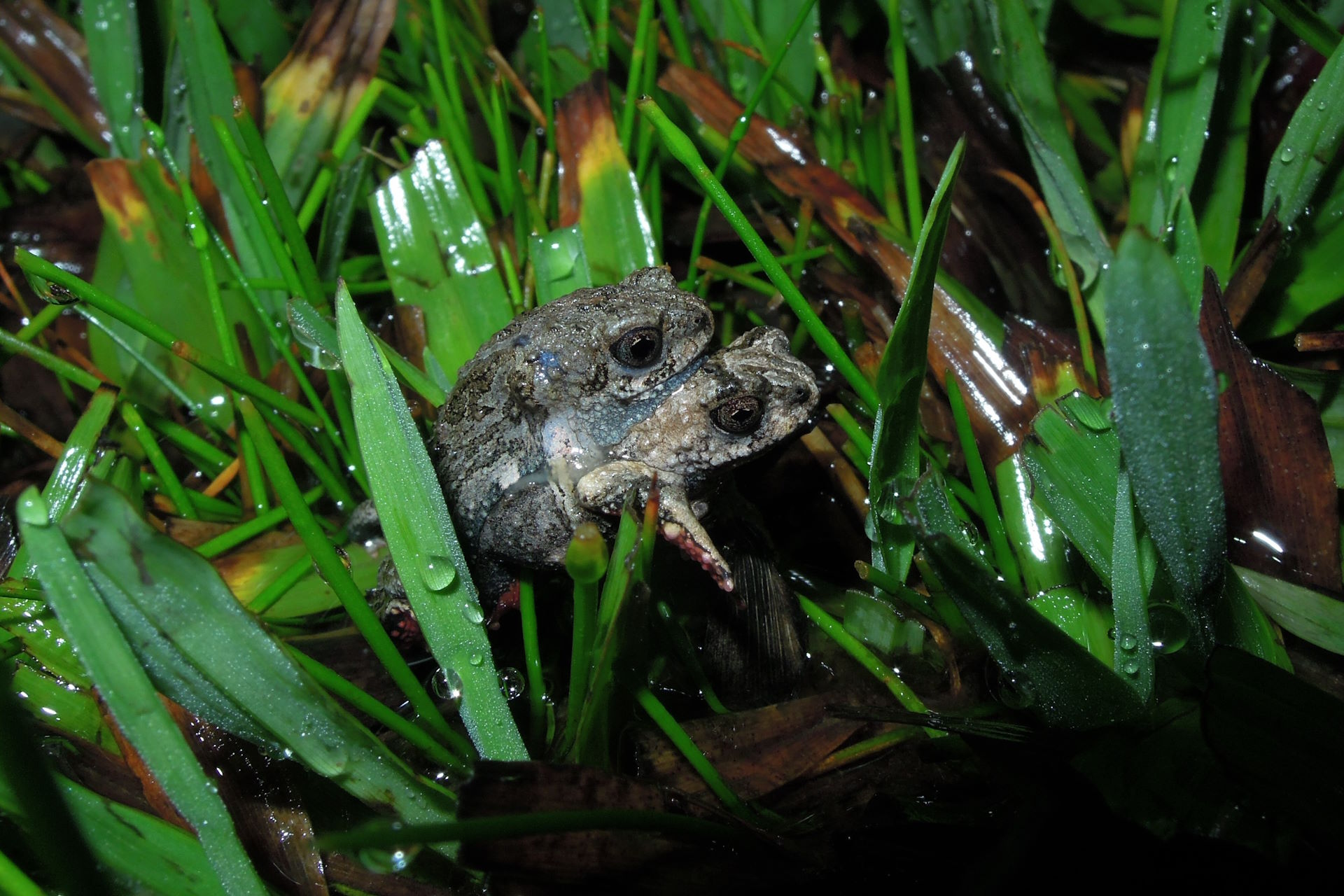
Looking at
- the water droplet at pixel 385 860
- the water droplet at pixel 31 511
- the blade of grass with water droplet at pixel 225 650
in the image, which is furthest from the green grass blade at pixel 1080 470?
the water droplet at pixel 31 511

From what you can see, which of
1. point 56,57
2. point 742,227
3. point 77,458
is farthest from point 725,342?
point 56,57

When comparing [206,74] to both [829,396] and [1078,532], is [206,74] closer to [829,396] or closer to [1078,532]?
[829,396]

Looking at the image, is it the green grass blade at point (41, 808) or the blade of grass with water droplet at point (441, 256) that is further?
the blade of grass with water droplet at point (441, 256)

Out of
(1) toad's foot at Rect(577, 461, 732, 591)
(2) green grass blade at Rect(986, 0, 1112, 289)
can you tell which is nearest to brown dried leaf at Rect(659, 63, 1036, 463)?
(2) green grass blade at Rect(986, 0, 1112, 289)

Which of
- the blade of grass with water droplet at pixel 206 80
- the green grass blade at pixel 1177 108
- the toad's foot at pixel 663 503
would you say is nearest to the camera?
the toad's foot at pixel 663 503

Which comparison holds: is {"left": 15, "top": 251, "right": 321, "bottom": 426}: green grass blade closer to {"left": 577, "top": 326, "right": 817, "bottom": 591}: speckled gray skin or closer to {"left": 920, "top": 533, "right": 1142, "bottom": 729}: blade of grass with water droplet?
{"left": 577, "top": 326, "right": 817, "bottom": 591}: speckled gray skin

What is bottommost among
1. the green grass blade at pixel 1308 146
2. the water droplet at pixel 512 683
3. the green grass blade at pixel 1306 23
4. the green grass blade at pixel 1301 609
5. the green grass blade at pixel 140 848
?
the water droplet at pixel 512 683

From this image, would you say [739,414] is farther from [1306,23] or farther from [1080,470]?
[1306,23]

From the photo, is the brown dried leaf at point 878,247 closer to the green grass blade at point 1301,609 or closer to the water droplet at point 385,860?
the green grass blade at point 1301,609
